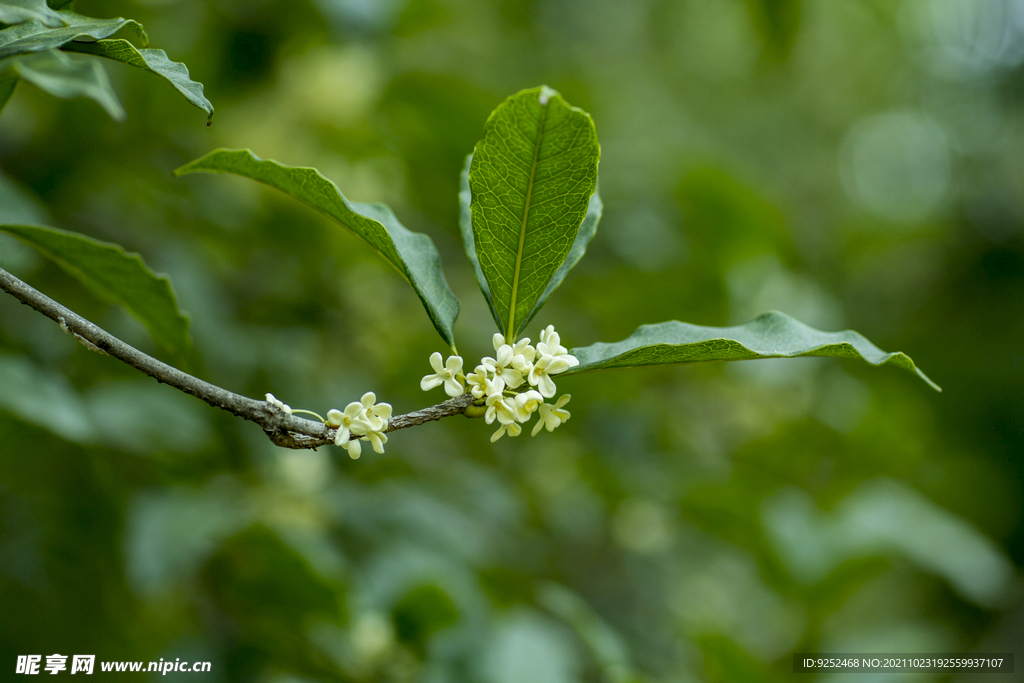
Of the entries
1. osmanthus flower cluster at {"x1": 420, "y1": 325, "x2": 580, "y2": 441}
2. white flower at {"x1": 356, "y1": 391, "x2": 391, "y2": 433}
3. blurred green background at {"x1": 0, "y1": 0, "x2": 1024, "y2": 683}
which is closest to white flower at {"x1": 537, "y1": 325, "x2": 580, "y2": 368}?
osmanthus flower cluster at {"x1": 420, "y1": 325, "x2": 580, "y2": 441}

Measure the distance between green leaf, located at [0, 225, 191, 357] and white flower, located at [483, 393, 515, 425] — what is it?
1.80 ft

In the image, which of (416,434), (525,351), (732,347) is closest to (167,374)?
(525,351)

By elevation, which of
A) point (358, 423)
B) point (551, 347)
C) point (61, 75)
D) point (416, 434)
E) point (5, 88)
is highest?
point (416, 434)

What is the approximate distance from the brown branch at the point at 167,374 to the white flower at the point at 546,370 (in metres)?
0.17

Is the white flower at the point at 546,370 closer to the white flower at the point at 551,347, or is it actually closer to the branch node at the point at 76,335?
the white flower at the point at 551,347

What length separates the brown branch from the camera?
2.47 ft

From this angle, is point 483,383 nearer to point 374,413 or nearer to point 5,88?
point 374,413

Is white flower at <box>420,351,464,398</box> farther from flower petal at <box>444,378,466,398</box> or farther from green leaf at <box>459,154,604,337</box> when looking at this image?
green leaf at <box>459,154,604,337</box>

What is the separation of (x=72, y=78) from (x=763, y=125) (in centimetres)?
685

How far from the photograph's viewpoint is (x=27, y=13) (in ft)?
2.55

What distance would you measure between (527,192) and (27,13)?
2.00 ft

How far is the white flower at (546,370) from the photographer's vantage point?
902mm

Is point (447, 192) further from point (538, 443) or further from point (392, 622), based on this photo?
point (392, 622)

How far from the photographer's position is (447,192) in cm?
274
